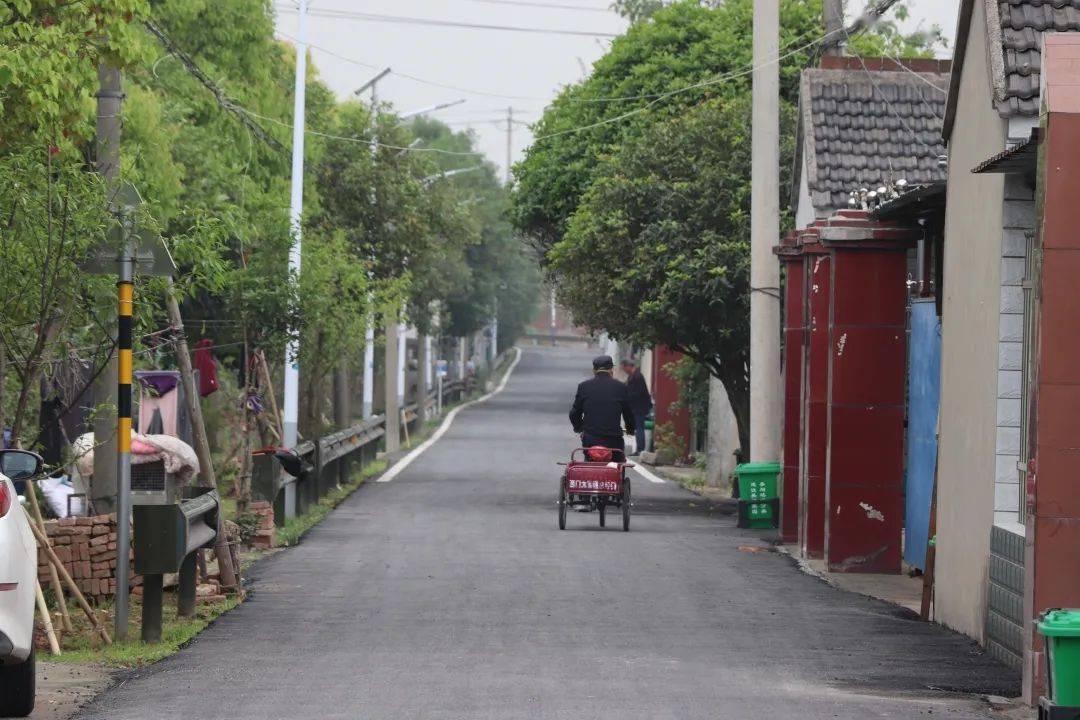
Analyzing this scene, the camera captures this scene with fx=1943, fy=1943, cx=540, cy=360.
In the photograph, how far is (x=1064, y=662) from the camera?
8.40 m

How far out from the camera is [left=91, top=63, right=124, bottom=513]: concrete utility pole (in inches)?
542

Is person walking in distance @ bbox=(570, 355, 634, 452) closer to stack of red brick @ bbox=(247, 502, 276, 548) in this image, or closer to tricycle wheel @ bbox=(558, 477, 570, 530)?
tricycle wheel @ bbox=(558, 477, 570, 530)

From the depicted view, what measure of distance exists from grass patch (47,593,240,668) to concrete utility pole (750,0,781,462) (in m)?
10.2

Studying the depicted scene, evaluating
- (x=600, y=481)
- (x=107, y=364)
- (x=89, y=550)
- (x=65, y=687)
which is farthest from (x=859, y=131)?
(x=65, y=687)

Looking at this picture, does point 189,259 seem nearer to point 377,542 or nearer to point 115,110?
point 115,110

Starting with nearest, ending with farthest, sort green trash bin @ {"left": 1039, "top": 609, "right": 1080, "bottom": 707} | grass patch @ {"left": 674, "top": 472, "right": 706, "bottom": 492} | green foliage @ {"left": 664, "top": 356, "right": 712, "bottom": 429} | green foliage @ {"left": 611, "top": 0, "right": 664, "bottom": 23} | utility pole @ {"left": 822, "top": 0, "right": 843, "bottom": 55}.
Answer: green trash bin @ {"left": 1039, "top": 609, "right": 1080, "bottom": 707} < utility pole @ {"left": 822, "top": 0, "right": 843, "bottom": 55} < grass patch @ {"left": 674, "top": 472, "right": 706, "bottom": 492} < green foliage @ {"left": 664, "top": 356, "right": 712, "bottom": 429} < green foliage @ {"left": 611, "top": 0, "right": 664, "bottom": 23}

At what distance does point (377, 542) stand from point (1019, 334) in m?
9.23

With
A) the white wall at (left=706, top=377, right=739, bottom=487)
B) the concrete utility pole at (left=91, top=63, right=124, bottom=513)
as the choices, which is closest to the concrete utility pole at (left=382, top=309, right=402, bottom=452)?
the white wall at (left=706, top=377, right=739, bottom=487)

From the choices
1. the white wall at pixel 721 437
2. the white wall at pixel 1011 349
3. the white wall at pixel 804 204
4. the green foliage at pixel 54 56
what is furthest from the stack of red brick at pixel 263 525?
the white wall at pixel 721 437

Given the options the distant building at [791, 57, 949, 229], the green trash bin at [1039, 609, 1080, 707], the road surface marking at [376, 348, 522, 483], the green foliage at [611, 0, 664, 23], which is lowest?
the road surface marking at [376, 348, 522, 483]

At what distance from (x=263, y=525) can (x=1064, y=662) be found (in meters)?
12.5

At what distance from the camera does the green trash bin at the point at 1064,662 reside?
329 inches

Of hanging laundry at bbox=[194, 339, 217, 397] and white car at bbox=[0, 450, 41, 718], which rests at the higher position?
hanging laundry at bbox=[194, 339, 217, 397]

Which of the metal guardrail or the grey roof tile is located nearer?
the grey roof tile
